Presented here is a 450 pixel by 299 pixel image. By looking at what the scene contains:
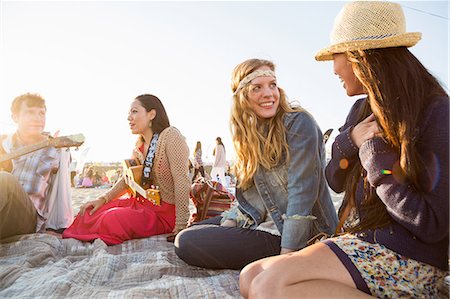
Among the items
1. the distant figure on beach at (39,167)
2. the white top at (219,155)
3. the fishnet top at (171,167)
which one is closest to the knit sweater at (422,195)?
the fishnet top at (171,167)

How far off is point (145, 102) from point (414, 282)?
10.0 ft

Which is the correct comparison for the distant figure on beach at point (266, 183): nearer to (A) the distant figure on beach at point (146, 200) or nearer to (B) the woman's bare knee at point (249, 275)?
(B) the woman's bare knee at point (249, 275)

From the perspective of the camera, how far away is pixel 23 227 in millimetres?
3303

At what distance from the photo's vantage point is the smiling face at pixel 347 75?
169cm

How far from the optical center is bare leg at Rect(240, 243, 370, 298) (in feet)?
4.35

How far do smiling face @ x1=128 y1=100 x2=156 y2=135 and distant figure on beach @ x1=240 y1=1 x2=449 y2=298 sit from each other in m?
2.60

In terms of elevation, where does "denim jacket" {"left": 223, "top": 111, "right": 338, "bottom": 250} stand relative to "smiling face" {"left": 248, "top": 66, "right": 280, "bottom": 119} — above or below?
below

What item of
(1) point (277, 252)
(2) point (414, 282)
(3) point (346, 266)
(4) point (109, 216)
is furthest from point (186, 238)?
(2) point (414, 282)

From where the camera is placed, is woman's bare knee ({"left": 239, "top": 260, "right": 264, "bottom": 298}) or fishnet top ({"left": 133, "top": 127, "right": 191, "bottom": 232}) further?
fishnet top ({"left": 133, "top": 127, "right": 191, "bottom": 232})

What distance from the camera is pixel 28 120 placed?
12.4 ft

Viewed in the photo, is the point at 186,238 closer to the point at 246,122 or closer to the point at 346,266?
the point at 246,122

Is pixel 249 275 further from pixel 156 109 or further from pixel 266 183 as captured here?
pixel 156 109

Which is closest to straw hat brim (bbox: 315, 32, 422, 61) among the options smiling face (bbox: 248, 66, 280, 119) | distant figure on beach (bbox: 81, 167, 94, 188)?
A: smiling face (bbox: 248, 66, 280, 119)

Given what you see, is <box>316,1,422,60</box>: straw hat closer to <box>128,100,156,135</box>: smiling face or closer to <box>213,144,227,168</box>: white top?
<box>128,100,156,135</box>: smiling face
